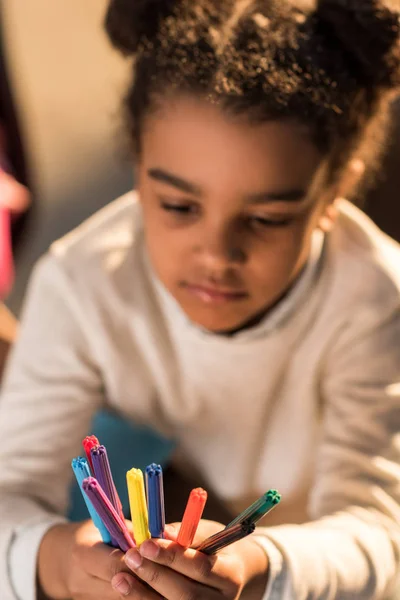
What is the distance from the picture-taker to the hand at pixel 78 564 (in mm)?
389

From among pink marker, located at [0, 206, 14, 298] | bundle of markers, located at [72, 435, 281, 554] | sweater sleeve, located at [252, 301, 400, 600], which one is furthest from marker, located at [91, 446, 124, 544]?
pink marker, located at [0, 206, 14, 298]

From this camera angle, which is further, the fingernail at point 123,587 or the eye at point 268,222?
the eye at point 268,222

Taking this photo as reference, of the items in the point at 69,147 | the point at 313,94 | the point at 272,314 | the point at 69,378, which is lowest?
the point at 69,147

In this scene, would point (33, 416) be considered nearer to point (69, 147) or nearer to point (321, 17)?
point (321, 17)

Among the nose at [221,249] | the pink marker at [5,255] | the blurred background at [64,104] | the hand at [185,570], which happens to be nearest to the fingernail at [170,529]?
the hand at [185,570]

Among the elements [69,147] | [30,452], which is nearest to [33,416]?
[30,452]

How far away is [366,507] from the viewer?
0.52 metres

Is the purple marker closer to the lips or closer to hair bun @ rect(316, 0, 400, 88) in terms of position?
the lips

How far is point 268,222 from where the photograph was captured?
1.55 feet

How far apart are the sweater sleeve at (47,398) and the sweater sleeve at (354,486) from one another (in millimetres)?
177

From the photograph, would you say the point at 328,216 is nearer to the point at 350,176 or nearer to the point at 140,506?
the point at 350,176

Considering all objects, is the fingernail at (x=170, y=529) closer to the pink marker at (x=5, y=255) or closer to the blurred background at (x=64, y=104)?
the pink marker at (x=5, y=255)

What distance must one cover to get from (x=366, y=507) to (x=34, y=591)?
23cm

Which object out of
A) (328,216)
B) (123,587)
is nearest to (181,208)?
(328,216)
